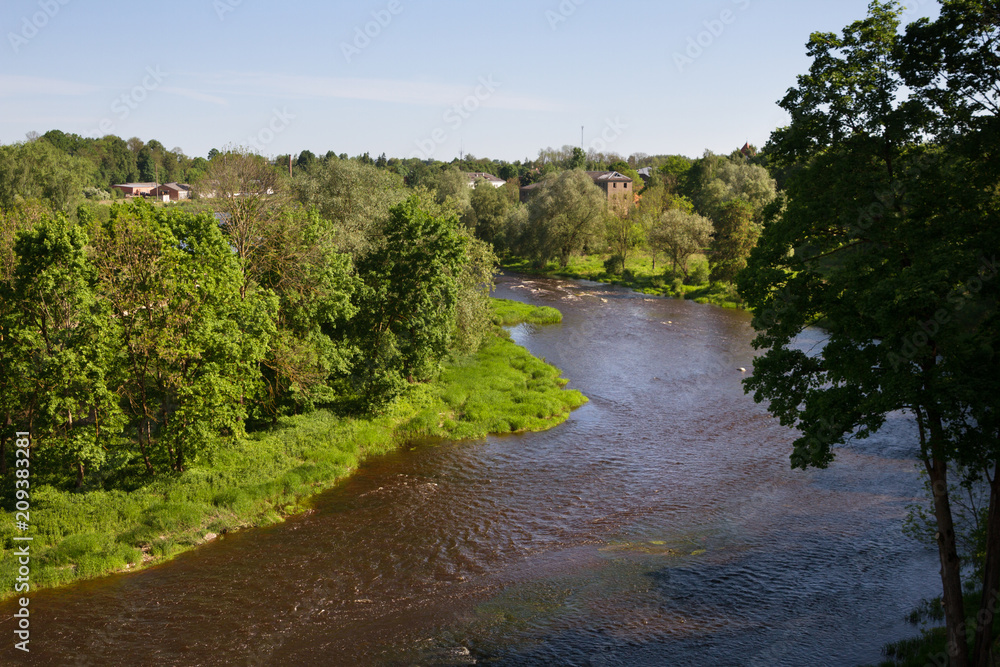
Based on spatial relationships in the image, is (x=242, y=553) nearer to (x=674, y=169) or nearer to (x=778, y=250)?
(x=778, y=250)

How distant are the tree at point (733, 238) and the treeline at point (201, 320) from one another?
44833mm

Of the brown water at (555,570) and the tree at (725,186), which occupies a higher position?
the tree at (725,186)

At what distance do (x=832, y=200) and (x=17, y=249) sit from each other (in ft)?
78.9

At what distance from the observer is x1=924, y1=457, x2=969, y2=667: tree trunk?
1441 cm

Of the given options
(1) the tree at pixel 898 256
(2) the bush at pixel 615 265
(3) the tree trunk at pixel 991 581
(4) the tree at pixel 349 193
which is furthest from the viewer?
(2) the bush at pixel 615 265

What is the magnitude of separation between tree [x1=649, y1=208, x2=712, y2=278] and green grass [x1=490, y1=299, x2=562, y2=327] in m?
21.5

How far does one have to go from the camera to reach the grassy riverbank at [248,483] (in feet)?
70.1

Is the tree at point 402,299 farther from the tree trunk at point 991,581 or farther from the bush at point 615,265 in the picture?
the bush at point 615,265

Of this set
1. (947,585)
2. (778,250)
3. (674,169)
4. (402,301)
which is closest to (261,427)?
(402,301)

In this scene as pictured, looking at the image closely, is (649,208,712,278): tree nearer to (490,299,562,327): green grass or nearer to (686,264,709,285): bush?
(686,264,709,285): bush

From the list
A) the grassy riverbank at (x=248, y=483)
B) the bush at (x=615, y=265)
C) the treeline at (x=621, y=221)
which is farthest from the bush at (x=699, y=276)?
the grassy riverbank at (x=248, y=483)

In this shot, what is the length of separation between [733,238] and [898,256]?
62085 millimetres

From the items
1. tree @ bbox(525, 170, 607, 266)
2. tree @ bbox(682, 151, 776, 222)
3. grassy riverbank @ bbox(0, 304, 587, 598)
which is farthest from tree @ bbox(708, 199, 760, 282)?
grassy riverbank @ bbox(0, 304, 587, 598)

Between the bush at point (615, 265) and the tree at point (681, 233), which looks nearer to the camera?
the tree at point (681, 233)
